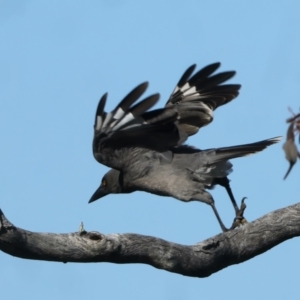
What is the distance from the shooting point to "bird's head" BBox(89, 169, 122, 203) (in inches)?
355

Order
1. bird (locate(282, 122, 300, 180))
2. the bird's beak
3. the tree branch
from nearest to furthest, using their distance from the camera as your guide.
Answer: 1. bird (locate(282, 122, 300, 180))
2. the tree branch
3. the bird's beak

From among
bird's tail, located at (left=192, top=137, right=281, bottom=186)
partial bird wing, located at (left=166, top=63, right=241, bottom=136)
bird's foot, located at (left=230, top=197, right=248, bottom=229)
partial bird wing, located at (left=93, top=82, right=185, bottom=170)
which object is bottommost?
bird's foot, located at (left=230, top=197, right=248, bottom=229)

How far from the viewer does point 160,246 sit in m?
5.38

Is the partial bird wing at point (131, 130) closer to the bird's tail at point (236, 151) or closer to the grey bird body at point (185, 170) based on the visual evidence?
the grey bird body at point (185, 170)

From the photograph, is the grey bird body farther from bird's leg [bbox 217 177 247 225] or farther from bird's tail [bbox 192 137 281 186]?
bird's leg [bbox 217 177 247 225]

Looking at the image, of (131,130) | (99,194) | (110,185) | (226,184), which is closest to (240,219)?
(226,184)

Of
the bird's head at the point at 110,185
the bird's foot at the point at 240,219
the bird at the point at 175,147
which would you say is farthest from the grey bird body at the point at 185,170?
the bird's head at the point at 110,185

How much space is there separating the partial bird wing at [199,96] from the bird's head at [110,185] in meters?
1.19

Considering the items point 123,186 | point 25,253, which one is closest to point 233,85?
point 123,186

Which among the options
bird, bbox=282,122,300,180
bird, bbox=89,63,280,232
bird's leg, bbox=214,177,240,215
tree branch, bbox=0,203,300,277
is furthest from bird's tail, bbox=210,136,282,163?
bird, bbox=282,122,300,180

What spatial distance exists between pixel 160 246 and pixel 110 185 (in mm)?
3913

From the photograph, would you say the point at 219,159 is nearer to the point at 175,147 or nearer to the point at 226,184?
the point at 226,184

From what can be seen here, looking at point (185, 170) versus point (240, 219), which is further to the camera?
point (185, 170)

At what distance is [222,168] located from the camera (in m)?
8.20
